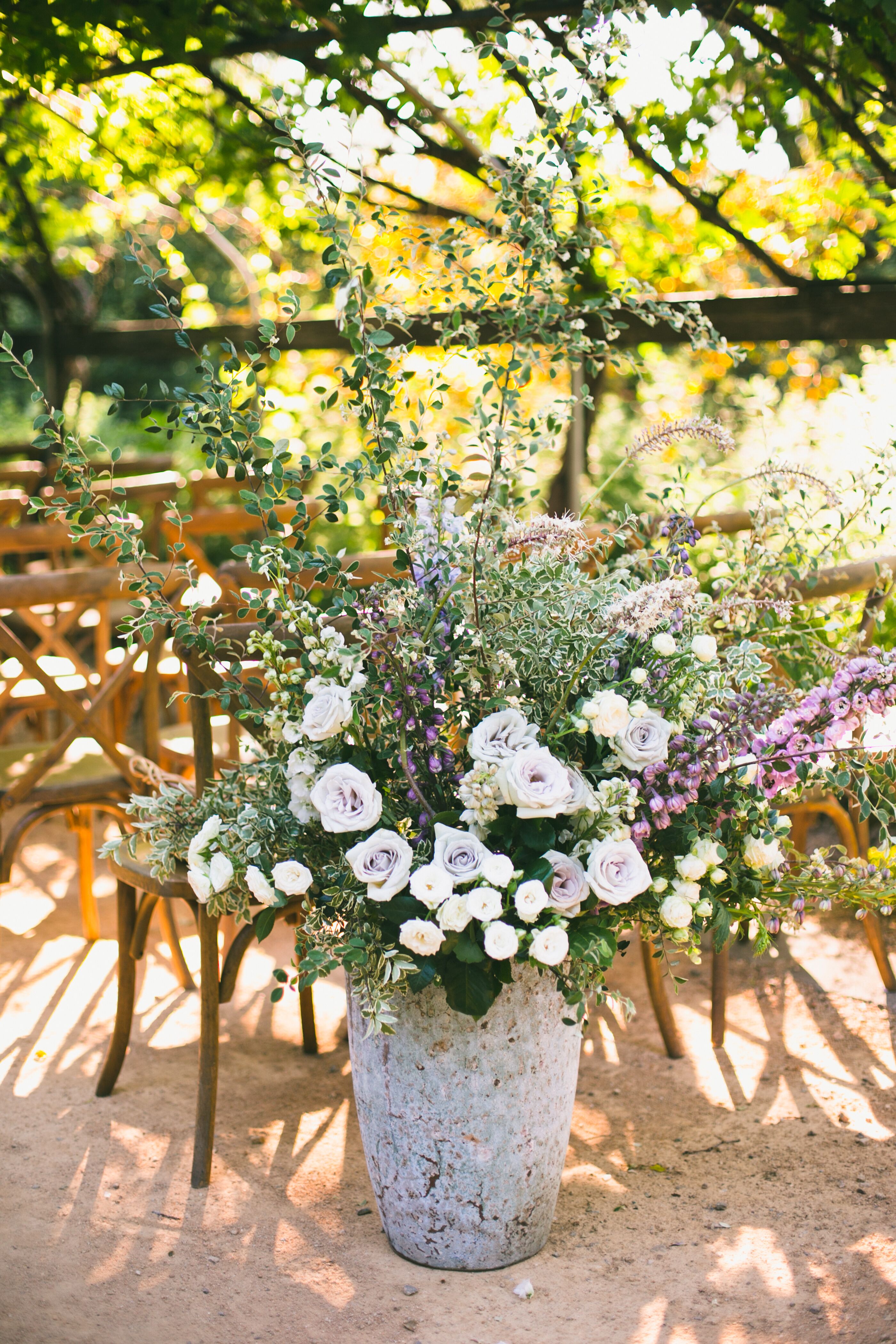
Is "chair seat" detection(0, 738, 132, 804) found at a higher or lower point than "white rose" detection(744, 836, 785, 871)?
lower

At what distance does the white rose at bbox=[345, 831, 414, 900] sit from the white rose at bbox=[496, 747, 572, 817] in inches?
6.3

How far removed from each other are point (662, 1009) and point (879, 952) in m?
0.61

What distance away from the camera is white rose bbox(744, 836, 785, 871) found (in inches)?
62.7

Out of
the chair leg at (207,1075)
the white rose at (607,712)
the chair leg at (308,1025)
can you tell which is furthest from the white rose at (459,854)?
the chair leg at (308,1025)

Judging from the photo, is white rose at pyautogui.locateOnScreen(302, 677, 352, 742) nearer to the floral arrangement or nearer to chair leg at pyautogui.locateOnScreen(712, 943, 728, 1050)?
the floral arrangement

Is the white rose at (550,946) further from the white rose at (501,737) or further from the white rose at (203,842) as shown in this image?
the white rose at (203,842)

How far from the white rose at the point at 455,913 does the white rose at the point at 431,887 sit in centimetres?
1

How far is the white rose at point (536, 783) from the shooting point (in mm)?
1420

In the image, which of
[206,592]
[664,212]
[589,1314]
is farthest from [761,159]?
[589,1314]

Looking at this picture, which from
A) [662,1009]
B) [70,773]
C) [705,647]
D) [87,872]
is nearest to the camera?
[705,647]

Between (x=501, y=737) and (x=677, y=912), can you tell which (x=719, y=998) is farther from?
(x=501, y=737)

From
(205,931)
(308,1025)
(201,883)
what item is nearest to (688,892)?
(201,883)

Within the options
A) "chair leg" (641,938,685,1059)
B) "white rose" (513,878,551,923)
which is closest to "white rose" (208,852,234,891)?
"white rose" (513,878,551,923)

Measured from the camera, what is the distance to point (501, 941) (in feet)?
4.62
